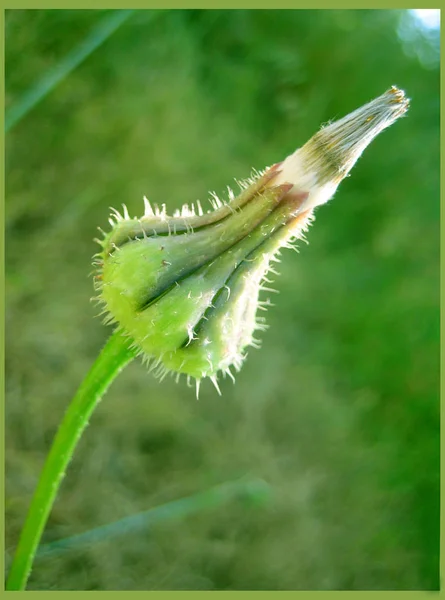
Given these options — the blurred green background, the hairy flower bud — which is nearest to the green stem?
the hairy flower bud

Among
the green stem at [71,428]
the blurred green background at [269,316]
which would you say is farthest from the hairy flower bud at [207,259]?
the blurred green background at [269,316]

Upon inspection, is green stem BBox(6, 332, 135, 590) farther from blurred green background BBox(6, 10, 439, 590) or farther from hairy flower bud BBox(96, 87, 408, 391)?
blurred green background BBox(6, 10, 439, 590)

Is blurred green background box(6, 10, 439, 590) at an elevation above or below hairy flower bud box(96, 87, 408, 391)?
above

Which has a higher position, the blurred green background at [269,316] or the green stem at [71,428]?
the blurred green background at [269,316]

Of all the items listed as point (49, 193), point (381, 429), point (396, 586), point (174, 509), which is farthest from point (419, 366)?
point (49, 193)

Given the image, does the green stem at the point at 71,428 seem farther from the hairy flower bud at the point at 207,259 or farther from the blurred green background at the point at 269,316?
the blurred green background at the point at 269,316
